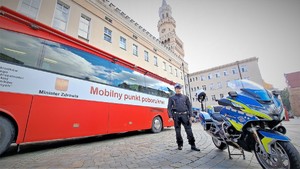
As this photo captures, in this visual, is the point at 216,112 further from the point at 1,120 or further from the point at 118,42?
the point at 118,42

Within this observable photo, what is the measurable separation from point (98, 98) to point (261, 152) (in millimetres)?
4754

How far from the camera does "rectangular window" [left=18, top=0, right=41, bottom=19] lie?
8.08m

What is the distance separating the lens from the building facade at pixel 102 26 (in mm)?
8781

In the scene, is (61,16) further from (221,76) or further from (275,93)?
(221,76)

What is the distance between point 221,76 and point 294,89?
64.2ft

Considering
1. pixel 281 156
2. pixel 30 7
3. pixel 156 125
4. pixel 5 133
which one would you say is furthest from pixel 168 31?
pixel 281 156

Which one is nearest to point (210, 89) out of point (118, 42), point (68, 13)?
point (118, 42)

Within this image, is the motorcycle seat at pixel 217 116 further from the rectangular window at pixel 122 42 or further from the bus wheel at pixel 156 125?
the rectangular window at pixel 122 42

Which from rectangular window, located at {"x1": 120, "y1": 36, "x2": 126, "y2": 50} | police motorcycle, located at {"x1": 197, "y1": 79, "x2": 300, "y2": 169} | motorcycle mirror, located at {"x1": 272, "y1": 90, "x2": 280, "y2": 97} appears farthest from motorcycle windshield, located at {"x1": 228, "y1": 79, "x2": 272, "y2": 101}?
rectangular window, located at {"x1": 120, "y1": 36, "x2": 126, "y2": 50}

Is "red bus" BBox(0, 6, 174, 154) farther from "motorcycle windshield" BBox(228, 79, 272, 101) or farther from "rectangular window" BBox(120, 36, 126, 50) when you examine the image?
"rectangular window" BBox(120, 36, 126, 50)

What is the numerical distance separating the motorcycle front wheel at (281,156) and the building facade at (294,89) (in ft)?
153

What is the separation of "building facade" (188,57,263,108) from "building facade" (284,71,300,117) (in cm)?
1215

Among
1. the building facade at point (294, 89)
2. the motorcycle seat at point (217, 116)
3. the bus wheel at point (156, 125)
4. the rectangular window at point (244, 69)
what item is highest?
the rectangular window at point (244, 69)

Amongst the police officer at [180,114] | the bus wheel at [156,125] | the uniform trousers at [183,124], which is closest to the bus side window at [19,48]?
the police officer at [180,114]
